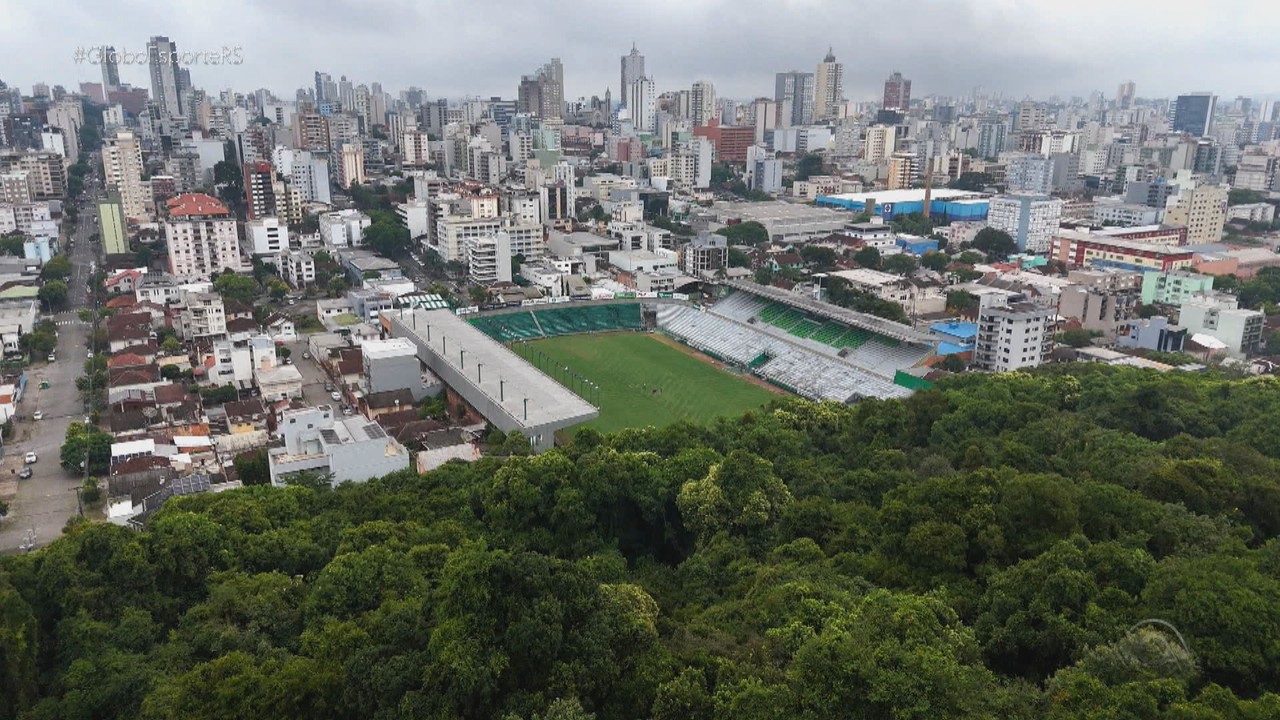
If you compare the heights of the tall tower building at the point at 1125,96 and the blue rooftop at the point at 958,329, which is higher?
the tall tower building at the point at 1125,96

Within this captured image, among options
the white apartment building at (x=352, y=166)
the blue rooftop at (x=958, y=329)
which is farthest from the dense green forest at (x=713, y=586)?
the white apartment building at (x=352, y=166)

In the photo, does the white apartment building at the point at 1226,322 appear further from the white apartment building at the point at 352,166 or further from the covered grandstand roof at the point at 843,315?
the white apartment building at the point at 352,166

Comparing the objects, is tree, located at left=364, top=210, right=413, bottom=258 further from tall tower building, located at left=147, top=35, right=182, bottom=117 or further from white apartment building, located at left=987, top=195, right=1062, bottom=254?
tall tower building, located at left=147, top=35, right=182, bottom=117

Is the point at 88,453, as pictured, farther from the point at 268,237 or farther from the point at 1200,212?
the point at 1200,212

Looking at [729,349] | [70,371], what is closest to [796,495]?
[729,349]

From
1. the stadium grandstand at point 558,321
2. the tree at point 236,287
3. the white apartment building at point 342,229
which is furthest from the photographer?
the white apartment building at point 342,229

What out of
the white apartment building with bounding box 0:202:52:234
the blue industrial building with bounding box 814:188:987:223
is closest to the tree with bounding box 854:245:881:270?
the blue industrial building with bounding box 814:188:987:223

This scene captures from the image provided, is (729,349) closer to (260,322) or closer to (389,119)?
(260,322)

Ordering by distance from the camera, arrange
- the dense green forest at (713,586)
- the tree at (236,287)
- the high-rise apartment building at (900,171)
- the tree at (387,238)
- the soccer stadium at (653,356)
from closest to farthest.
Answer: the dense green forest at (713,586) → the soccer stadium at (653,356) → the tree at (236,287) → the tree at (387,238) → the high-rise apartment building at (900,171)
